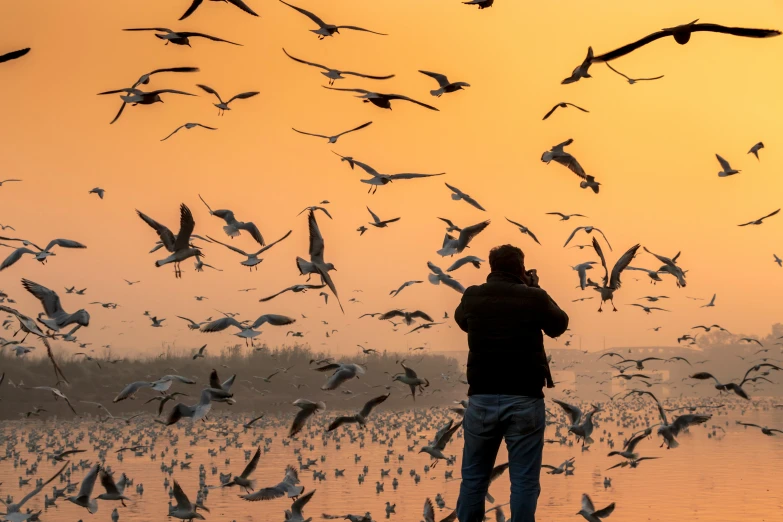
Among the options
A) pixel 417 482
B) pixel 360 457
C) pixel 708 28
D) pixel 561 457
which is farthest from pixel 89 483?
pixel 561 457

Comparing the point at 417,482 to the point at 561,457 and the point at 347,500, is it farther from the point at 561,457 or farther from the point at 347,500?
the point at 561,457

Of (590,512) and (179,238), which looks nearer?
(590,512)

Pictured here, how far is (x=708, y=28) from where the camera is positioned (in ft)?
16.1

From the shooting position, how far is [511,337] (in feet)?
24.4

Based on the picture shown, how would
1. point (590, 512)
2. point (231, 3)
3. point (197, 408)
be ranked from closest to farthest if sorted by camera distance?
1. point (231, 3)
2. point (197, 408)
3. point (590, 512)

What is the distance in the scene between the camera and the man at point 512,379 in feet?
24.3

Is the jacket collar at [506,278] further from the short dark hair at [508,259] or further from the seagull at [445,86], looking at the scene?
the seagull at [445,86]

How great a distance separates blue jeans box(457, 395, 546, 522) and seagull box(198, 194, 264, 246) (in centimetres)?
740

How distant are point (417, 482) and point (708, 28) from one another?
20.3 m

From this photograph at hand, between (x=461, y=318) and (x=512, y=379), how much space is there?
75 centimetres

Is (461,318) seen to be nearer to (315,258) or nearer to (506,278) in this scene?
(506,278)

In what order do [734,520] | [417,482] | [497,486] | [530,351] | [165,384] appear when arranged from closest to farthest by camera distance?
[530,351] < [165,384] < [734,520] < [417,482] < [497,486]

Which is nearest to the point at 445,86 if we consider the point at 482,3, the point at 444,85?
the point at 444,85

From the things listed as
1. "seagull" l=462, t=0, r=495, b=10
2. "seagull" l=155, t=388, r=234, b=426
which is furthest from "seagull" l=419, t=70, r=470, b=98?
"seagull" l=155, t=388, r=234, b=426
